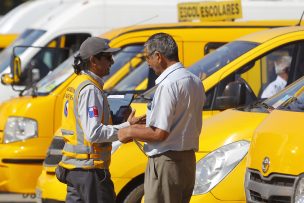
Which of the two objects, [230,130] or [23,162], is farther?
[23,162]

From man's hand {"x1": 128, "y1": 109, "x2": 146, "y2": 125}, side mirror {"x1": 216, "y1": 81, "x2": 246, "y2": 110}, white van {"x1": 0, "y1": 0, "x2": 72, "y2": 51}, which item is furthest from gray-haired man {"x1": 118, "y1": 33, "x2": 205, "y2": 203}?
white van {"x1": 0, "y1": 0, "x2": 72, "y2": 51}

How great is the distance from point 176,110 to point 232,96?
2.21 m

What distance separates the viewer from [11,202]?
1384cm

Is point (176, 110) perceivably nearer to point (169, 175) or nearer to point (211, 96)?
point (169, 175)

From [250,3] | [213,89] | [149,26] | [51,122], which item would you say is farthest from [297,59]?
[250,3]

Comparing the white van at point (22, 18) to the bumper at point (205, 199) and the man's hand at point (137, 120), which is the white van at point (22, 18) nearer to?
the bumper at point (205, 199)

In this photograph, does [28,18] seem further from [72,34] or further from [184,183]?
[184,183]

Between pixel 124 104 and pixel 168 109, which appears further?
pixel 124 104

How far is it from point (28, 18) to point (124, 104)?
33.3 ft

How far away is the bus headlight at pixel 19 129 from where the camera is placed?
11336 millimetres

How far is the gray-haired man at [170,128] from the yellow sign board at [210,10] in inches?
221

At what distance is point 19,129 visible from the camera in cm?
1136

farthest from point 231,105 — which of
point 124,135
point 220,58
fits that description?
point 124,135

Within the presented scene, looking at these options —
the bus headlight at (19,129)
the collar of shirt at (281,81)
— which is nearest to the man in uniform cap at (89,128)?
the collar of shirt at (281,81)
